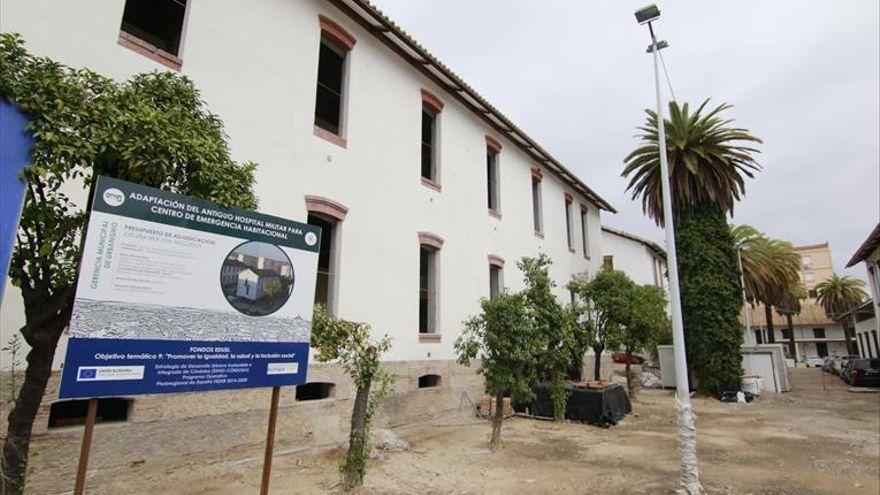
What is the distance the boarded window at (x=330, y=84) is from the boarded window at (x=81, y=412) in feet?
23.4

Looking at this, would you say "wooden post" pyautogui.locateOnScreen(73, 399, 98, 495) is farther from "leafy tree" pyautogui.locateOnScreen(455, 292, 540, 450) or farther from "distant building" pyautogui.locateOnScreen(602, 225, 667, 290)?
"distant building" pyautogui.locateOnScreen(602, 225, 667, 290)

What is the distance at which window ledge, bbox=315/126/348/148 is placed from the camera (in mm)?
10594

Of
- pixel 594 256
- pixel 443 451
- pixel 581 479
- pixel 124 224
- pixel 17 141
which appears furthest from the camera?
pixel 594 256

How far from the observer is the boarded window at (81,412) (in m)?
6.70

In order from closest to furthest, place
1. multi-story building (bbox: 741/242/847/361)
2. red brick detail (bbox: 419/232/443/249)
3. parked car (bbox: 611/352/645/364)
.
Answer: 1. red brick detail (bbox: 419/232/443/249)
2. parked car (bbox: 611/352/645/364)
3. multi-story building (bbox: 741/242/847/361)

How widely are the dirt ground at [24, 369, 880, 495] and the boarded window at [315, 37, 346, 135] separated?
7551mm

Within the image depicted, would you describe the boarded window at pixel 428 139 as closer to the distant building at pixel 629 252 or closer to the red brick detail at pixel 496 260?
the red brick detail at pixel 496 260

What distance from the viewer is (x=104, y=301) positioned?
13.0 ft

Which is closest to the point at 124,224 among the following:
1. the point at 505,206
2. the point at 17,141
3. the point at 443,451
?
the point at 17,141

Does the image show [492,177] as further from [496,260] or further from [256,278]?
[256,278]

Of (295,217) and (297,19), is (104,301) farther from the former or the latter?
(297,19)

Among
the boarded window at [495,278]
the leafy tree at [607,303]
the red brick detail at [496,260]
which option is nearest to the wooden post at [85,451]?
the red brick detail at [496,260]

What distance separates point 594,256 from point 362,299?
1803 centimetres

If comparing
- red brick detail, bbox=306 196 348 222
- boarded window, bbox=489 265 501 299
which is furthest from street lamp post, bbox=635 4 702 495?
boarded window, bbox=489 265 501 299
